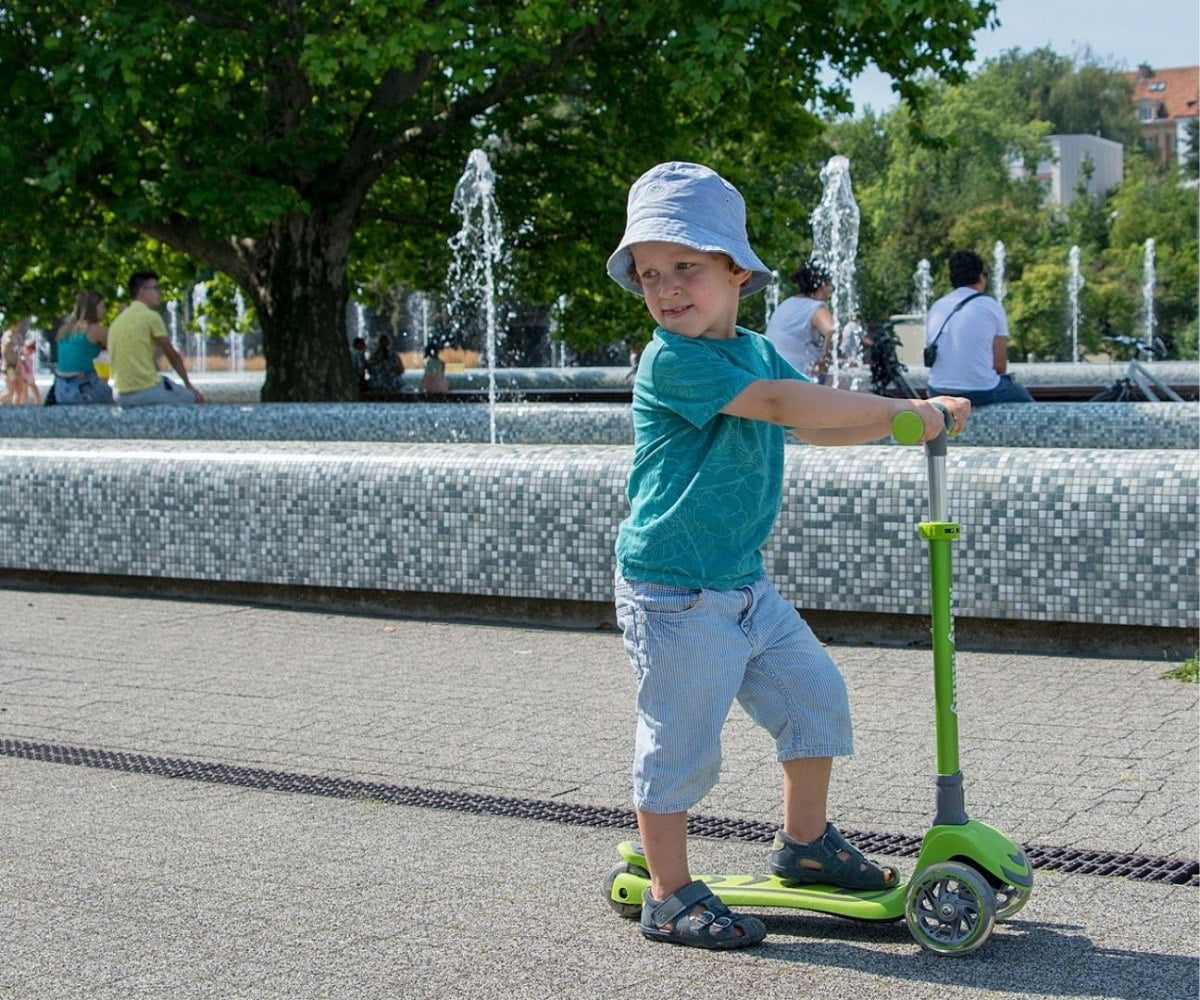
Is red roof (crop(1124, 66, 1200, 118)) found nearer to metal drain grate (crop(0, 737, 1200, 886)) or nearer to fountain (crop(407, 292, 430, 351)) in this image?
fountain (crop(407, 292, 430, 351))

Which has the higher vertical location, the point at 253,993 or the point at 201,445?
the point at 201,445

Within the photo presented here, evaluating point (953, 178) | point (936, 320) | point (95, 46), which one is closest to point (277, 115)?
point (95, 46)

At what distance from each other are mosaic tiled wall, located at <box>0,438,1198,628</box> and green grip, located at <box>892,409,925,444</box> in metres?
3.83

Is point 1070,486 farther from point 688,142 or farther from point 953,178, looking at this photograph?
point 953,178

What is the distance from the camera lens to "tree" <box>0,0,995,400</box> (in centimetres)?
1562

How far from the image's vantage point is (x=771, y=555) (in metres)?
7.99

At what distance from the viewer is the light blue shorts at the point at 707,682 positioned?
3979 millimetres

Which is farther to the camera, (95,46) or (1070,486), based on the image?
(95,46)

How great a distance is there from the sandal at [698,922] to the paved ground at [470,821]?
44mm

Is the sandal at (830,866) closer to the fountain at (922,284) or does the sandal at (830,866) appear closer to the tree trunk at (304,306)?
the tree trunk at (304,306)

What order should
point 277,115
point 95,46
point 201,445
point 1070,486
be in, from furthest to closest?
point 277,115
point 95,46
point 201,445
point 1070,486

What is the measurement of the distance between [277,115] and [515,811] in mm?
14060

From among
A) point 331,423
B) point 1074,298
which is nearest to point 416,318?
point 1074,298

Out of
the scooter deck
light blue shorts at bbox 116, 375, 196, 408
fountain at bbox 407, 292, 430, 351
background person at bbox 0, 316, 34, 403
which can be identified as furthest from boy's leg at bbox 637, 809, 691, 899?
fountain at bbox 407, 292, 430, 351
